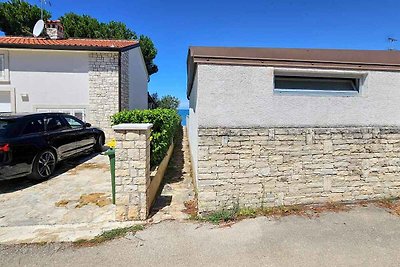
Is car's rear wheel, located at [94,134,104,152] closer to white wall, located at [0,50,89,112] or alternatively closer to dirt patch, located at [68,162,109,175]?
dirt patch, located at [68,162,109,175]

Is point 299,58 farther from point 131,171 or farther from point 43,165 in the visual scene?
point 43,165

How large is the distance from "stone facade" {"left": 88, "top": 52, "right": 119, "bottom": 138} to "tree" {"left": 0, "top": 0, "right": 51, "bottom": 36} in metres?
14.0

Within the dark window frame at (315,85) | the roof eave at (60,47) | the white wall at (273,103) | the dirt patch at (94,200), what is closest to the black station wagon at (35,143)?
the dirt patch at (94,200)

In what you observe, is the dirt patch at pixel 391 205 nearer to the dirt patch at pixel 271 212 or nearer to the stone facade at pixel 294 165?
the stone facade at pixel 294 165

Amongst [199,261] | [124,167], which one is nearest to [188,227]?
[199,261]

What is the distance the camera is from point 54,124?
7031mm

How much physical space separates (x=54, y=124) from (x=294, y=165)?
21.7 ft

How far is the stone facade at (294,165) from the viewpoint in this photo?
4.16m

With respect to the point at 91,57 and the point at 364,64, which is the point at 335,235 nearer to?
the point at 364,64

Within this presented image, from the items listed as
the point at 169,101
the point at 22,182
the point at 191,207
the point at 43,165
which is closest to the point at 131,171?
the point at 191,207

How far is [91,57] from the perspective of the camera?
1182 centimetres

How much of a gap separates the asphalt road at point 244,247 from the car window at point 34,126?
137 inches

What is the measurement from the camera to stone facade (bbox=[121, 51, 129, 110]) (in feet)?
41.1

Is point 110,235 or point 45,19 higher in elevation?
point 45,19
